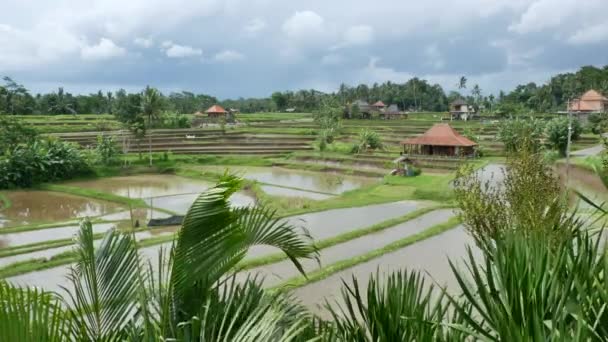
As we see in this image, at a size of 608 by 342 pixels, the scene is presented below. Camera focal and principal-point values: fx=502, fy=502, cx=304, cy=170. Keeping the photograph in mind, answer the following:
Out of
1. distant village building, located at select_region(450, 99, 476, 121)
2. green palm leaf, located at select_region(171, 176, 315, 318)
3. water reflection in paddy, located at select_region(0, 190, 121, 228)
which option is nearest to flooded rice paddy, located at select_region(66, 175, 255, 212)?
water reflection in paddy, located at select_region(0, 190, 121, 228)

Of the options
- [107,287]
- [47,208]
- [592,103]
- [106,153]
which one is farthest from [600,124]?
[592,103]

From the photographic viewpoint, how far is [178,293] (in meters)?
2.47

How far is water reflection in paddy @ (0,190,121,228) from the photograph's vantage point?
18234 mm

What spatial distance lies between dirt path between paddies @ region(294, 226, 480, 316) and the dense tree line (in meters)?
26.4

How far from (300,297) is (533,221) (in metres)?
4.06

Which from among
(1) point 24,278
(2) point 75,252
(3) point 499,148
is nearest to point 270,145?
(3) point 499,148

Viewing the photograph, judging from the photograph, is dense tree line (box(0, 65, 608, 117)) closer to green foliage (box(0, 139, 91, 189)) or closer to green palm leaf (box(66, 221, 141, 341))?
green foliage (box(0, 139, 91, 189))

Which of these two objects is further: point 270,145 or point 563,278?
point 270,145

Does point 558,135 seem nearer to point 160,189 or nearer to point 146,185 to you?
point 160,189

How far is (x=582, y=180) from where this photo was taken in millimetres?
21047

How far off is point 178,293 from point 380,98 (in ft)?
270

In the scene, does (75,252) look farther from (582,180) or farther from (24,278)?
(582,180)

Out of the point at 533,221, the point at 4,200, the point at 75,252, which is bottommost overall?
the point at 4,200

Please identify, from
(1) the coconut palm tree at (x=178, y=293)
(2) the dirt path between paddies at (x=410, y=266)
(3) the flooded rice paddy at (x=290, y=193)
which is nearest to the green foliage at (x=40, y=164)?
(3) the flooded rice paddy at (x=290, y=193)
